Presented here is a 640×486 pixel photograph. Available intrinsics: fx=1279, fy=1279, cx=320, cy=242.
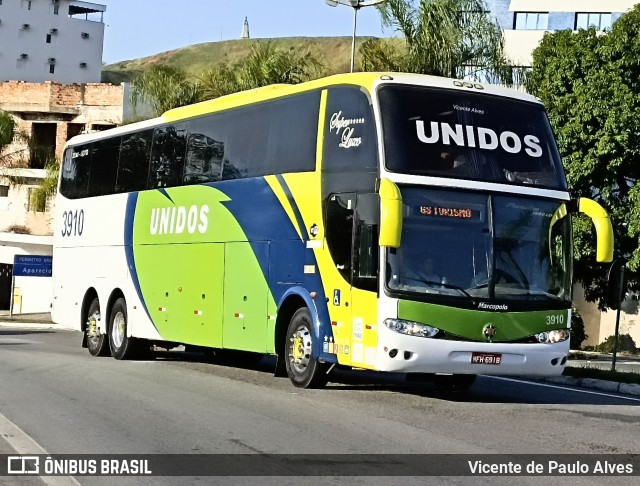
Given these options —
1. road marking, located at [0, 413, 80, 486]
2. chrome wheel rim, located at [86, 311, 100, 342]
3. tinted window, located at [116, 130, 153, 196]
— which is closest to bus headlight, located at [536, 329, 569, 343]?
road marking, located at [0, 413, 80, 486]

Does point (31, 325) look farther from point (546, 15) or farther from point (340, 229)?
point (340, 229)

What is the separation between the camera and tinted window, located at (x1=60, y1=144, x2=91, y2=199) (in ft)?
85.1

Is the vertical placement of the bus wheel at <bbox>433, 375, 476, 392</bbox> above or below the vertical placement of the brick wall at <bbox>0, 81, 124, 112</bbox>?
below

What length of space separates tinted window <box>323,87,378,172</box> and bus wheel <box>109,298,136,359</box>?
8022 mm

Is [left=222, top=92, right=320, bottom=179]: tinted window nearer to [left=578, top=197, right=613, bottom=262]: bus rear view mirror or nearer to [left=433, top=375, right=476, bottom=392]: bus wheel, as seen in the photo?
[left=433, top=375, right=476, bottom=392]: bus wheel

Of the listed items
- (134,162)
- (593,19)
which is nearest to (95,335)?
(134,162)

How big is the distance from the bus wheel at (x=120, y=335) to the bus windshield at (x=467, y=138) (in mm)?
9367

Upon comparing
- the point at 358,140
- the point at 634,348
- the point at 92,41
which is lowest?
the point at 634,348

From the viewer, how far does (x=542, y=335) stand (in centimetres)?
1582

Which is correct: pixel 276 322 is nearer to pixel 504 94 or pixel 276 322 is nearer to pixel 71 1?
pixel 504 94

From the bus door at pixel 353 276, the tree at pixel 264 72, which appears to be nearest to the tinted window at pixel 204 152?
the bus door at pixel 353 276

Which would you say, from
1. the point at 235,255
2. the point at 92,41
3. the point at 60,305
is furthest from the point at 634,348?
the point at 92,41

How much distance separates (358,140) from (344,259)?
1516 mm

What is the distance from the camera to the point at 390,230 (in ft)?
47.9
